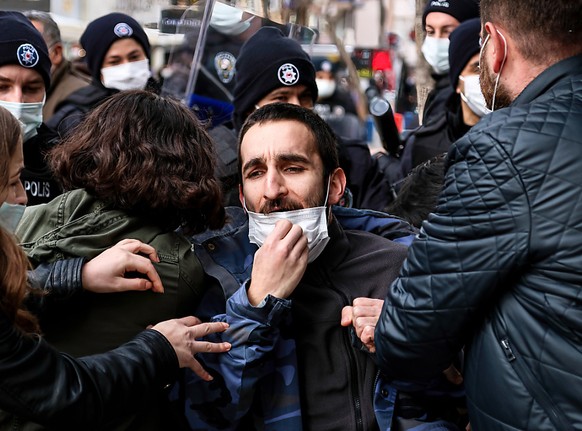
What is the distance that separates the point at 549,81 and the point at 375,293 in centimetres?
102

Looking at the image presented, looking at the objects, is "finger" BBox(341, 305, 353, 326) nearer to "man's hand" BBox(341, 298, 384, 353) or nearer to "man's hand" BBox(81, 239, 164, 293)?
"man's hand" BBox(341, 298, 384, 353)

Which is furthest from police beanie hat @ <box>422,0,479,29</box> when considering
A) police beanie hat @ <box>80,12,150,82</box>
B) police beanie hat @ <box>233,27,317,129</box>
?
police beanie hat @ <box>80,12,150,82</box>

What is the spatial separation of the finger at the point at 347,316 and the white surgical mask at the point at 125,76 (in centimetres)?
356

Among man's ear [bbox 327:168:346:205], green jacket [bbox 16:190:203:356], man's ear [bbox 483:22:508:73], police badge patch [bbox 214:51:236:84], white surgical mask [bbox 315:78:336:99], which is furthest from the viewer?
white surgical mask [bbox 315:78:336:99]

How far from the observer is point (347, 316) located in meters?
2.60

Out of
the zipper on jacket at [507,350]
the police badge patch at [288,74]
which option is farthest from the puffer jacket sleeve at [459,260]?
the police badge patch at [288,74]

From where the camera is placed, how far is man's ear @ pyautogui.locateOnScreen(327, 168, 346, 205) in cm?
313

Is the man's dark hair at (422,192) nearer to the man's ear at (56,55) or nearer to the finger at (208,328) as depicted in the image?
the finger at (208,328)

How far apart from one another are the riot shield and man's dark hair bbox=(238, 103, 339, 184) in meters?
2.27

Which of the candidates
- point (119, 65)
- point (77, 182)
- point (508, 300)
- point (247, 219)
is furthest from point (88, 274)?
point (119, 65)

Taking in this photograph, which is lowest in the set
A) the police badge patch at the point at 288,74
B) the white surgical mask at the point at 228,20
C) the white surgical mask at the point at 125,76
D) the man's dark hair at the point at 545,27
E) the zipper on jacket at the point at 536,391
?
the white surgical mask at the point at 125,76

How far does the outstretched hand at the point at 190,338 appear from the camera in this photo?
2.43 m

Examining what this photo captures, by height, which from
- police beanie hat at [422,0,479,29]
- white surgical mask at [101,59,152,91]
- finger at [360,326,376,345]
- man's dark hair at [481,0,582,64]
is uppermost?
man's dark hair at [481,0,582,64]

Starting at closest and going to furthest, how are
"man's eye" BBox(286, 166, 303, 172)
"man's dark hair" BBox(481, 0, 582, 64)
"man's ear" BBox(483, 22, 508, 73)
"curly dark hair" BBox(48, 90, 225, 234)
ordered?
"man's dark hair" BBox(481, 0, 582, 64)
"man's ear" BBox(483, 22, 508, 73)
"curly dark hair" BBox(48, 90, 225, 234)
"man's eye" BBox(286, 166, 303, 172)
